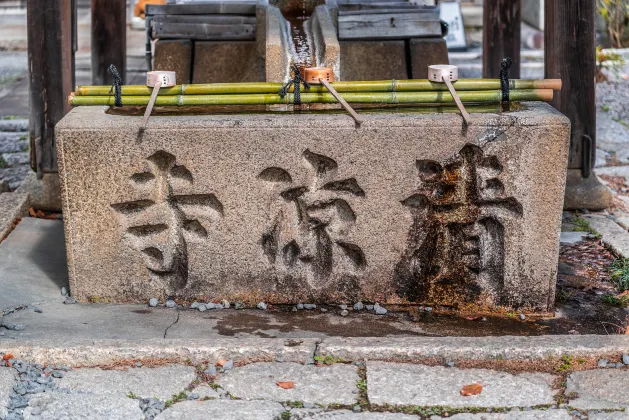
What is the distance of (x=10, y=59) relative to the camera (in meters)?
10.4

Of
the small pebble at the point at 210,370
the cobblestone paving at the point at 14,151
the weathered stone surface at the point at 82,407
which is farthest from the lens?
the cobblestone paving at the point at 14,151

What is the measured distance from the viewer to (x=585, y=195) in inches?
227

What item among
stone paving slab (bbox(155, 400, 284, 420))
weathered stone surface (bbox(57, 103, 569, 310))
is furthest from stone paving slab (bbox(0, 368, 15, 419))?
weathered stone surface (bbox(57, 103, 569, 310))

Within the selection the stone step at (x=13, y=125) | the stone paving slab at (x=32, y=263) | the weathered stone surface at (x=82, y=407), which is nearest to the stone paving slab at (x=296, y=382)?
the weathered stone surface at (x=82, y=407)

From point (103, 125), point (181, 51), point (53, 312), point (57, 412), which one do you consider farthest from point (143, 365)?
point (181, 51)

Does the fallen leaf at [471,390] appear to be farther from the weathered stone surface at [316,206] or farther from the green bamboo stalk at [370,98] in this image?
the green bamboo stalk at [370,98]

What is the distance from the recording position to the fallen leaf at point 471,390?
338 centimetres

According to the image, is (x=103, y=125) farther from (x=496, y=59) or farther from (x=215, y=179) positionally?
(x=496, y=59)

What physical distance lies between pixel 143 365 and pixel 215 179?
89 centimetres

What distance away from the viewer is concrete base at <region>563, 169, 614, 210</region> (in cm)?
577

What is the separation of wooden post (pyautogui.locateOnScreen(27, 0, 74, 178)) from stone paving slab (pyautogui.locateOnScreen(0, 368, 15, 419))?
96.4 inches

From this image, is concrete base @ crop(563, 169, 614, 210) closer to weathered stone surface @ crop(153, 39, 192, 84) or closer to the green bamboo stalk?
the green bamboo stalk

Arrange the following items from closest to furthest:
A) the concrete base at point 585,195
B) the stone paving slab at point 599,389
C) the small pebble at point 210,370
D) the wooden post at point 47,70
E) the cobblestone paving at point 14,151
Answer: the stone paving slab at point 599,389, the small pebble at point 210,370, the wooden post at point 47,70, the concrete base at point 585,195, the cobblestone paving at point 14,151

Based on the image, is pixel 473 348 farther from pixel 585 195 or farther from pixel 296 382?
pixel 585 195
